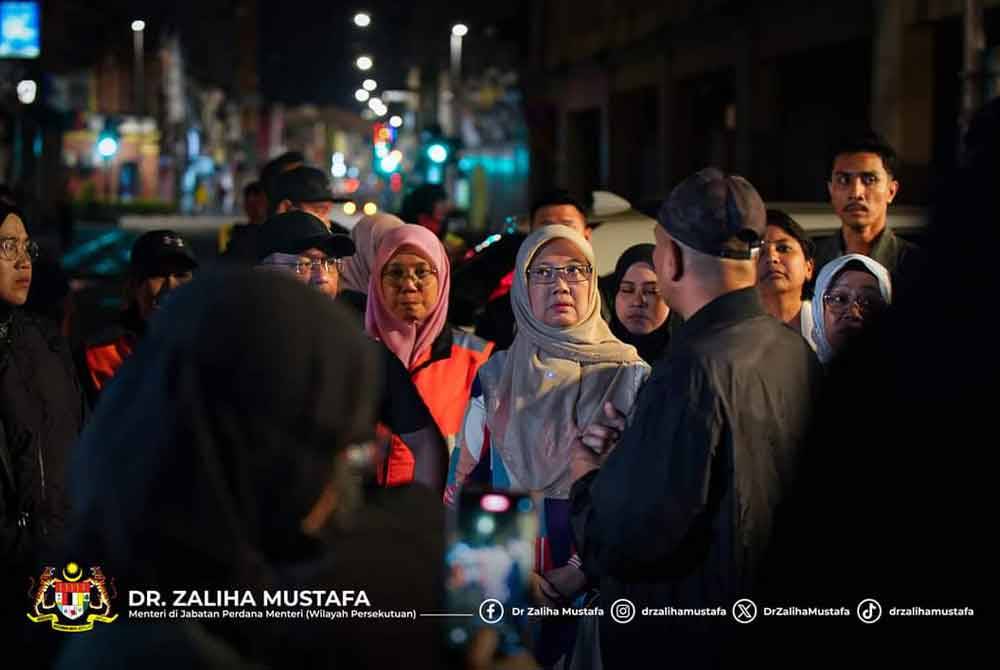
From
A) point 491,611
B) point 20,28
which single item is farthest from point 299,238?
point 20,28

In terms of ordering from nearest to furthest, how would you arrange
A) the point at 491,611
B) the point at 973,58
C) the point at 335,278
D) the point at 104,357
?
1. the point at 491,611
2. the point at 335,278
3. the point at 104,357
4. the point at 973,58

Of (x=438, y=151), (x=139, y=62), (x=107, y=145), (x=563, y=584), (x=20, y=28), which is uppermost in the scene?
(x=139, y=62)

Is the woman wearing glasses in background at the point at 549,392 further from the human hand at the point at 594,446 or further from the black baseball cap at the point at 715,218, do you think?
the black baseball cap at the point at 715,218

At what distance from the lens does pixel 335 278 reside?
6531 mm

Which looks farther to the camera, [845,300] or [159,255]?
[159,255]

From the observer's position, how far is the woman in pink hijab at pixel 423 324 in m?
6.25

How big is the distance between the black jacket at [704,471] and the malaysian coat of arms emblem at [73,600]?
4.05 ft

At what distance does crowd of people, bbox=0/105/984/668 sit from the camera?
6.96ft

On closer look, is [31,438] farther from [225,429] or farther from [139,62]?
[139,62]

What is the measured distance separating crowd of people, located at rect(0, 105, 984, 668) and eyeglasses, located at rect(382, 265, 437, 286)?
11 millimetres

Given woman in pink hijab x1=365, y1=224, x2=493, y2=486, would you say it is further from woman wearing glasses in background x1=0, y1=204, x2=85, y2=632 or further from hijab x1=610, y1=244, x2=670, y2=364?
woman wearing glasses in background x1=0, y1=204, x2=85, y2=632

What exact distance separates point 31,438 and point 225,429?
354 centimetres

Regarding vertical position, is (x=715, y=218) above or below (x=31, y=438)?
above

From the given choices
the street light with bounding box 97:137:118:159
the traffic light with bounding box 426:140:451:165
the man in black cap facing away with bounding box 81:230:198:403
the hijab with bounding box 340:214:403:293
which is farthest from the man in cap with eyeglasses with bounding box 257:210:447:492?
the street light with bounding box 97:137:118:159
